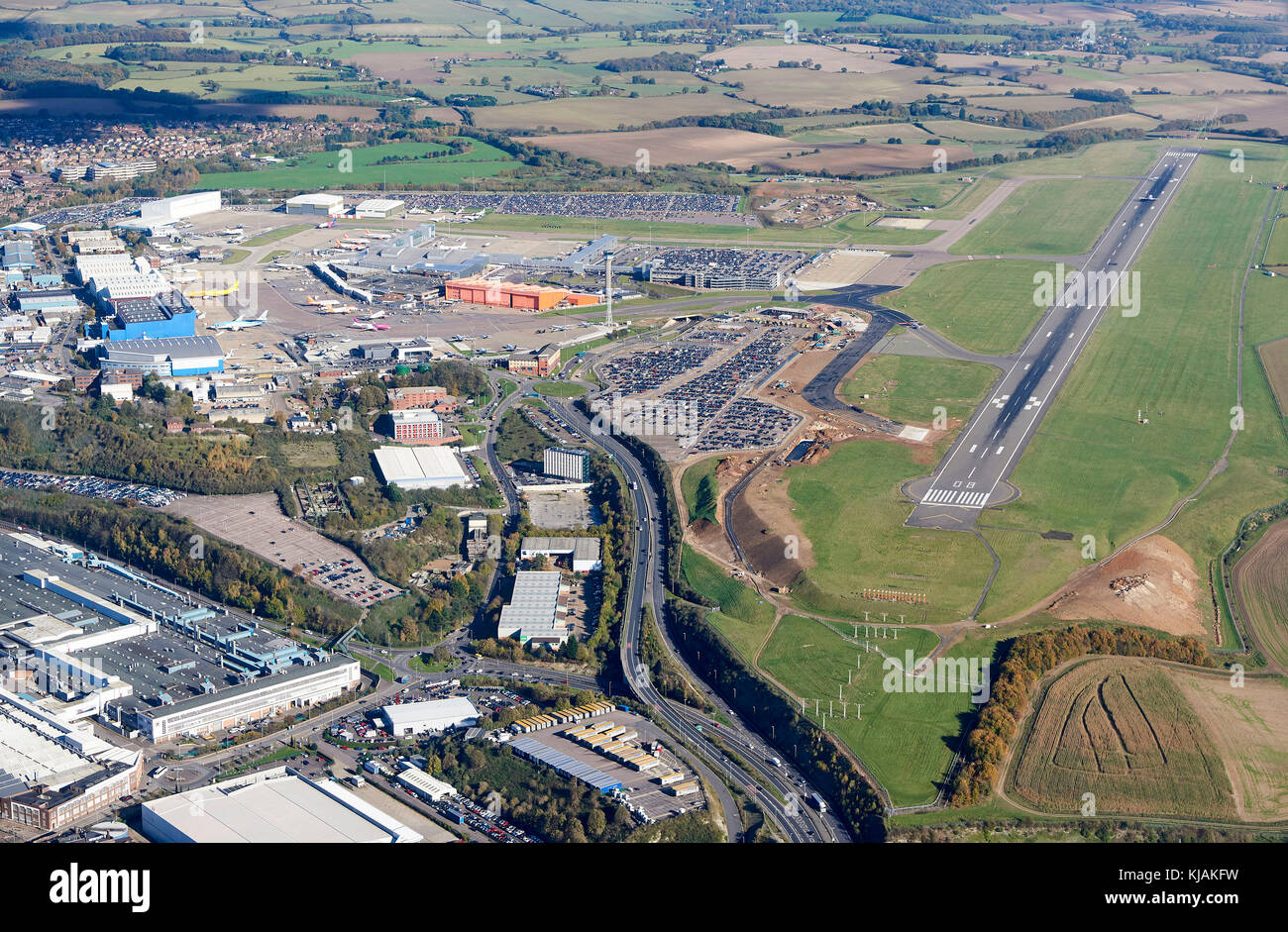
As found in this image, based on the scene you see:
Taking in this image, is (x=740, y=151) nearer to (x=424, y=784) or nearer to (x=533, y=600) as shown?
(x=533, y=600)

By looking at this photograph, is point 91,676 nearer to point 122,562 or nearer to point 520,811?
point 122,562

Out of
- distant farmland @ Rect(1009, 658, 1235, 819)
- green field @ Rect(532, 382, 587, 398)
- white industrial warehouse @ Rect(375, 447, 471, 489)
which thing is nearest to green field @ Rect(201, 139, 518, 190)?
green field @ Rect(532, 382, 587, 398)

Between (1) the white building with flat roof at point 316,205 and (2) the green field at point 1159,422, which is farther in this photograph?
(1) the white building with flat roof at point 316,205

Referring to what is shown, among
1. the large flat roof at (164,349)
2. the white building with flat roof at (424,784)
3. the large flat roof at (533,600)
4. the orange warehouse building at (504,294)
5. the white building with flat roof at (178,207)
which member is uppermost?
the white building with flat roof at (178,207)

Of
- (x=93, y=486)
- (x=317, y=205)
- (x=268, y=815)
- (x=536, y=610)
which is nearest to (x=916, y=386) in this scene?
(x=536, y=610)

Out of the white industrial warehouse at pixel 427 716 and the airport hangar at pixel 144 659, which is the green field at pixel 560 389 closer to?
the airport hangar at pixel 144 659

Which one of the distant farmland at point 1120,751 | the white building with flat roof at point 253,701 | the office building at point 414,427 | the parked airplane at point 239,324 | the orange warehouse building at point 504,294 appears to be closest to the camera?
the distant farmland at point 1120,751

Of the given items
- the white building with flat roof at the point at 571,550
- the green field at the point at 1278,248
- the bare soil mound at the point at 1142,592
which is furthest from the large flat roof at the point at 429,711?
the green field at the point at 1278,248
